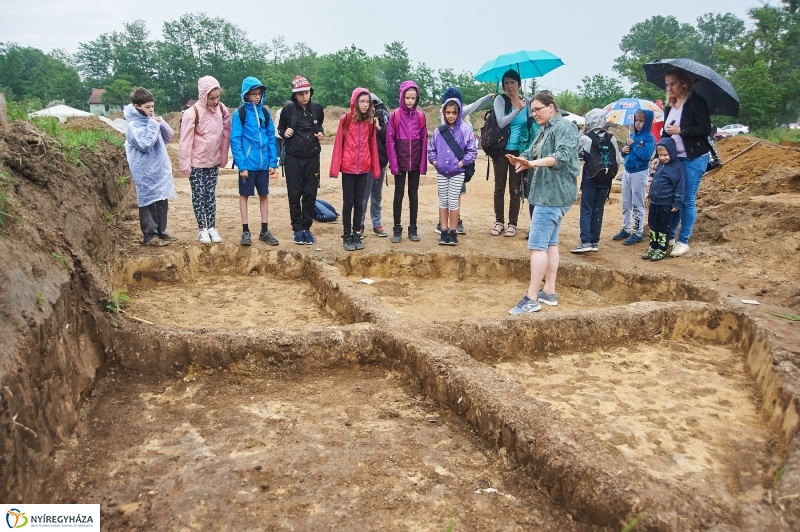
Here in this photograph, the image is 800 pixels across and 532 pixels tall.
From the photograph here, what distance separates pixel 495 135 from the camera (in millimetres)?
6535

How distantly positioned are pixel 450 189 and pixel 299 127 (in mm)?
1752

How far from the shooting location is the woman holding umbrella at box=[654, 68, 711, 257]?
18.7ft

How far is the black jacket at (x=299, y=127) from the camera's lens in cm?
590

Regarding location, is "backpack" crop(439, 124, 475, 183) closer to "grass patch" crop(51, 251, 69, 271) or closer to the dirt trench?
the dirt trench

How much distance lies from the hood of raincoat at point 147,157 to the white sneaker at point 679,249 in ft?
17.5

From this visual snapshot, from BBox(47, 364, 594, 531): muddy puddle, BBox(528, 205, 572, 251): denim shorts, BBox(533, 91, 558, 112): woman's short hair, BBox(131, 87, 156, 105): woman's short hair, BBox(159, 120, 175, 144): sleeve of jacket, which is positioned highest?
BBox(131, 87, 156, 105): woman's short hair

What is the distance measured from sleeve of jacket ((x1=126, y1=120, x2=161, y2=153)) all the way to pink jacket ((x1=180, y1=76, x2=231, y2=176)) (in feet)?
0.89

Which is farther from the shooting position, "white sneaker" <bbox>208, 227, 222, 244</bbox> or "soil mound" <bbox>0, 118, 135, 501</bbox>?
"white sneaker" <bbox>208, 227, 222, 244</bbox>

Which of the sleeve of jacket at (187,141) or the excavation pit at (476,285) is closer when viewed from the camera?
the excavation pit at (476,285)

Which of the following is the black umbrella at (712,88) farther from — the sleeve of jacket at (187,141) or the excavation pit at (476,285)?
the sleeve of jacket at (187,141)

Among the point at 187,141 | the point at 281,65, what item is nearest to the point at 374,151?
the point at 187,141

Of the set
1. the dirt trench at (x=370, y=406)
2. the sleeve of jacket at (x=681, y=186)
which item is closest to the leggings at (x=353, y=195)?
the dirt trench at (x=370, y=406)

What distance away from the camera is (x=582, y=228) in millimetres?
6250

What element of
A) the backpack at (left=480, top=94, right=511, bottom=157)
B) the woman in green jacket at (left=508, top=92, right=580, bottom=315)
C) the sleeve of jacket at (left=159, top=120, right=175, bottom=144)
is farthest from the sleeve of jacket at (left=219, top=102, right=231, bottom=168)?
the woman in green jacket at (left=508, top=92, right=580, bottom=315)
